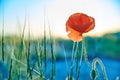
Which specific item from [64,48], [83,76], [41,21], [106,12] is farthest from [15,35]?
[106,12]

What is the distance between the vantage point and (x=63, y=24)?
5.34 feet

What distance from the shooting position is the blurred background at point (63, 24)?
1604 millimetres

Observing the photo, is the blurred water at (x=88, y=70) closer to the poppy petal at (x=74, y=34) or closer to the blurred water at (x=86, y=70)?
the blurred water at (x=86, y=70)

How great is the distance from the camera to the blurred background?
160cm

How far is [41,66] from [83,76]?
31cm

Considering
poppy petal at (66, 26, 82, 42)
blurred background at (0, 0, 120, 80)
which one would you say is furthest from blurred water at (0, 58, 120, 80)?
poppy petal at (66, 26, 82, 42)

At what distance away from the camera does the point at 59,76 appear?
5.29ft

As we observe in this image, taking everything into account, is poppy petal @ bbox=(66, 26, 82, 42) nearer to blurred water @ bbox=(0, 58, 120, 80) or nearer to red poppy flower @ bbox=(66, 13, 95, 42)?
red poppy flower @ bbox=(66, 13, 95, 42)

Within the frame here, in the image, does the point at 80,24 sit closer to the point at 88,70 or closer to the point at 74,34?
the point at 74,34

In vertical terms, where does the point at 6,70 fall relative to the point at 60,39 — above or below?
below

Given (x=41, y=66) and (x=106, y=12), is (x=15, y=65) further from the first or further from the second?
(x=106, y=12)

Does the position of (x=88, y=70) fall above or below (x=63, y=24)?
below

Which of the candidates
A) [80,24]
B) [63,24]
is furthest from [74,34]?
[63,24]

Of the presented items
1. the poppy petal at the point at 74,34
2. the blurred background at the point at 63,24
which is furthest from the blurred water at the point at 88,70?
the poppy petal at the point at 74,34
